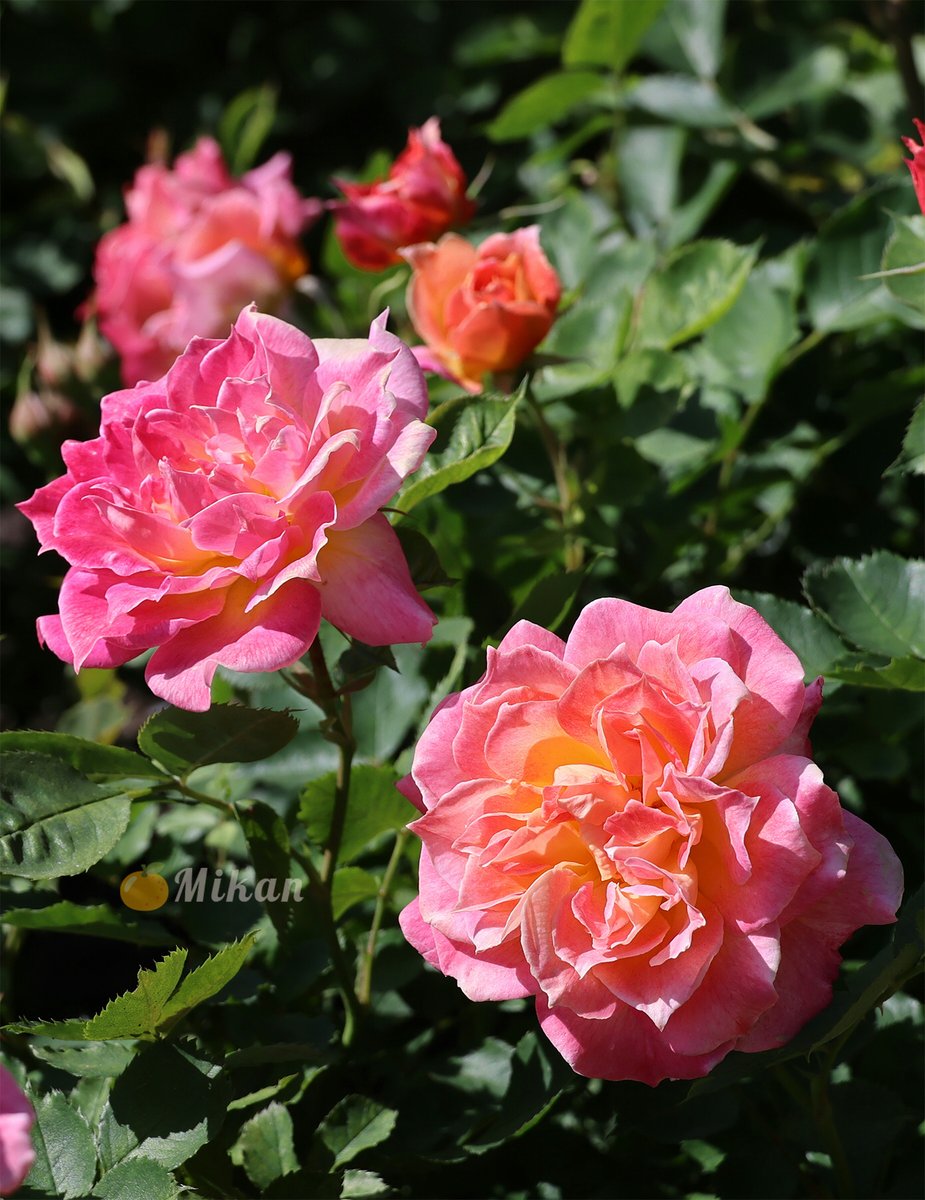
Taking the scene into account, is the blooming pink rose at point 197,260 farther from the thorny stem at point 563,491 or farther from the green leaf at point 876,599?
the green leaf at point 876,599

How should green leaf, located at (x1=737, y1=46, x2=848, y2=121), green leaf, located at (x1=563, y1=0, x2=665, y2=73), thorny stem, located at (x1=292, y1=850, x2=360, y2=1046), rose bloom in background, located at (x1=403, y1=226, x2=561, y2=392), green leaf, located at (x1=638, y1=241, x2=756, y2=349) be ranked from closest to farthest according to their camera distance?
1. thorny stem, located at (x1=292, y1=850, x2=360, y2=1046)
2. rose bloom in background, located at (x1=403, y1=226, x2=561, y2=392)
3. green leaf, located at (x1=638, y1=241, x2=756, y2=349)
4. green leaf, located at (x1=563, y1=0, x2=665, y2=73)
5. green leaf, located at (x1=737, y1=46, x2=848, y2=121)

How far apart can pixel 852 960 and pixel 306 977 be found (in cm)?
31

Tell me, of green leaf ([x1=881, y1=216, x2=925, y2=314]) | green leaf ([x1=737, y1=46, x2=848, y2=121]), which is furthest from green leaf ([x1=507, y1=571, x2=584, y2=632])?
green leaf ([x1=737, y1=46, x2=848, y2=121])

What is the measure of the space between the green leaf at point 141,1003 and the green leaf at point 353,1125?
116mm

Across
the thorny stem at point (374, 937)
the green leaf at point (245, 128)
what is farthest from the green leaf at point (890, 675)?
the green leaf at point (245, 128)

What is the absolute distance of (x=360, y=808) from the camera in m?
0.63

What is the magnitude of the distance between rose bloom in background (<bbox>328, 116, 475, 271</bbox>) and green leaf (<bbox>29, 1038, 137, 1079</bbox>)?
1.74 ft

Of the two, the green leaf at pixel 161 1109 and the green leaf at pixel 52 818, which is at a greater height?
the green leaf at pixel 52 818

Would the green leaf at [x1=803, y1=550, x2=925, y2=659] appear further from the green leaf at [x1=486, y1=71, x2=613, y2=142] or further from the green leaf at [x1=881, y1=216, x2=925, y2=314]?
the green leaf at [x1=486, y1=71, x2=613, y2=142]

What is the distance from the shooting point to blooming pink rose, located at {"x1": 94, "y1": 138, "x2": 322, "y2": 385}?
1.10 meters

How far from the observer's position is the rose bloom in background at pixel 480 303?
697mm

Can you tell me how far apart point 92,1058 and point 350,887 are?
0.14 metres

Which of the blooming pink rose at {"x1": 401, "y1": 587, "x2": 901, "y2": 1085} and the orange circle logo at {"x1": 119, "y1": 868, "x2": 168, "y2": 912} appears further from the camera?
the orange circle logo at {"x1": 119, "y1": 868, "x2": 168, "y2": 912}

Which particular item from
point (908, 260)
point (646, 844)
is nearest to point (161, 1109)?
point (646, 844)
